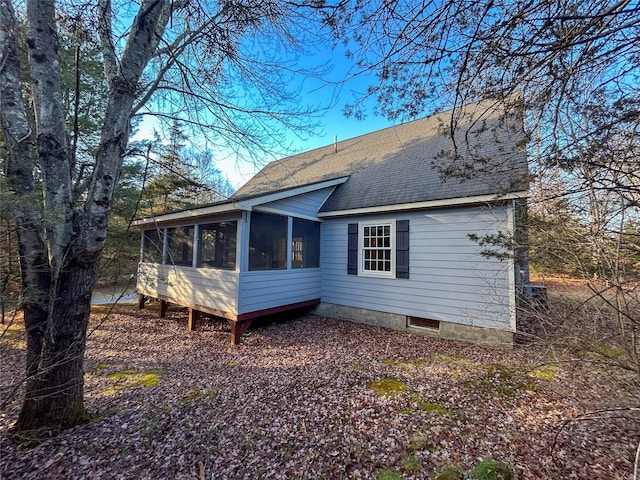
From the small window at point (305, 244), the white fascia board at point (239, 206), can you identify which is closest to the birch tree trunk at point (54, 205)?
the white fascia board at point (239, 206)

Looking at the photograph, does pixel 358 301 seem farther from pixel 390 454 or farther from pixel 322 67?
pixel 322 67

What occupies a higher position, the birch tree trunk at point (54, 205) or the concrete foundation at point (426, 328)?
the birch tree trunk at point (54, 205)

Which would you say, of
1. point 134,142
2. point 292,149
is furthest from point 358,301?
point 134,142

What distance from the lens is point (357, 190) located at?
732 centimetres

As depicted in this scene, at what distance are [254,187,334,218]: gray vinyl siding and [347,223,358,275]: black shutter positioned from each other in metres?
1.09

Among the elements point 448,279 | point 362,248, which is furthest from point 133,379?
point 448,279

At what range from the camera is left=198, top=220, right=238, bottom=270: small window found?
227 inches

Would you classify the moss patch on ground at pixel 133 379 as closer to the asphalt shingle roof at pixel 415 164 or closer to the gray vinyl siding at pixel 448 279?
the asphalt shingle roof at pixel 415 164

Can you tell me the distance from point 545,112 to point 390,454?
3601 mm

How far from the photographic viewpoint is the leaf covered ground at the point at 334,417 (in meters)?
2.25

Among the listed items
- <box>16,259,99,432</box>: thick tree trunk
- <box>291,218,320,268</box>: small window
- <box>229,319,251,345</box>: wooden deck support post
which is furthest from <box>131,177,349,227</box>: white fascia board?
<box>229,319,251,345</box>: wooden deck support post

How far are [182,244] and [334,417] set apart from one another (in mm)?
5955

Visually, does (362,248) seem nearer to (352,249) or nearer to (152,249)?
(352,249)

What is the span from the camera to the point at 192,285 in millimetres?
6465
